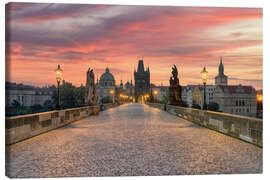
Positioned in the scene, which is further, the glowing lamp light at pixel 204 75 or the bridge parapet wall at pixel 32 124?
the glowing lamp light at pixel 204 75

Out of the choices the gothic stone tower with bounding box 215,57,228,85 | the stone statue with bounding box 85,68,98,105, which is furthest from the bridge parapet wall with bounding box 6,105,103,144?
the gothic stone tower with bounding box 215,57,228,85

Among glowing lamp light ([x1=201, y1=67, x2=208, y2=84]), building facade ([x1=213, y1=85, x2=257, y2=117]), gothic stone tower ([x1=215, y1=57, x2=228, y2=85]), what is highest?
gothic stone tower ([x1=215, y1=57, x2=228, y2=85])

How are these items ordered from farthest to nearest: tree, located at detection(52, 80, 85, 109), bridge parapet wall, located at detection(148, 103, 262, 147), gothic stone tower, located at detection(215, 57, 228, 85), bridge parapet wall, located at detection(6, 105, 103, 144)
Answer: gothic stone tower, located at detection(215, 57, 228, 85), tree, located at detection(52, 80, 85, 109), bridge parapet wall, located at detection(6, 105, 103, 144), bridge parapet wall, located at detection(148, 103, 262, 147)

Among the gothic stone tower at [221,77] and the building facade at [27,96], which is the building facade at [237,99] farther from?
the building facade at [27,96]

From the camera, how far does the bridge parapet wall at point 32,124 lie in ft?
28.0

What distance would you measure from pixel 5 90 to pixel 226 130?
9.05 m

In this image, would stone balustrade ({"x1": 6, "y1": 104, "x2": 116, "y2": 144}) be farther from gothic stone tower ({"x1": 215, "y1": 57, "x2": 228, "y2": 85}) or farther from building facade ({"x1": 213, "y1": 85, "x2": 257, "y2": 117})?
gothic stone tower ({"x1": 215, "y1": 57, "x2": 228, "y2": 85})

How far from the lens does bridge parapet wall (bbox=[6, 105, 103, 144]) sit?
28.0 feet

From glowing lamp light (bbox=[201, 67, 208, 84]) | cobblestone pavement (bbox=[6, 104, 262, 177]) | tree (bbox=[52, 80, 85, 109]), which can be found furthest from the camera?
tree (bbox=[52, 80, 85, 109])

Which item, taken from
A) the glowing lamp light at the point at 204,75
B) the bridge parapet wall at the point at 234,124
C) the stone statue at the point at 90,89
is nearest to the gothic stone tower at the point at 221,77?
the stone statue at the point at 90,89

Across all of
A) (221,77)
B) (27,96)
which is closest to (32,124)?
(27,96)

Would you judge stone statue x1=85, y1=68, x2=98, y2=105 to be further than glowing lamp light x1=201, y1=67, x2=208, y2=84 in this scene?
Yes

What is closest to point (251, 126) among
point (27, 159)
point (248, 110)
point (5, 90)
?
point (27, 159)

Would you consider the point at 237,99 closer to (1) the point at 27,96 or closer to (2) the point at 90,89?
(2) the point at 90,89
